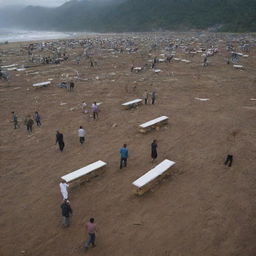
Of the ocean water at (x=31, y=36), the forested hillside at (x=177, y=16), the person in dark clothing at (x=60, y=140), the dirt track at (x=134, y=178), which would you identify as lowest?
the dirt track at (x=134, y=178)

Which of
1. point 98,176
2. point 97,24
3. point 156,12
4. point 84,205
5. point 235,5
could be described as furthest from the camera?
point 97,24

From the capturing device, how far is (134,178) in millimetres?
10109

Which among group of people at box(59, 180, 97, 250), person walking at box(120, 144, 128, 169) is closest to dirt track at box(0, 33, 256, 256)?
group of people at box(59, 180, 97, 250)

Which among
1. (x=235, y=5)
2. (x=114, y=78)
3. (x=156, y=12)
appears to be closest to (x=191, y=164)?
(x=114, y=78)

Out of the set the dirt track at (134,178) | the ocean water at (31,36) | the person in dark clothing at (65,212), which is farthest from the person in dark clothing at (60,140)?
the ocean water at (31,36)

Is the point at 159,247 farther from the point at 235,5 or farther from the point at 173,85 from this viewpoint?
the point at 235,5

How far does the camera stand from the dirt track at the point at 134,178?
23.6 feet

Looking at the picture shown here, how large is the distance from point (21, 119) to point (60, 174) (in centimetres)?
881

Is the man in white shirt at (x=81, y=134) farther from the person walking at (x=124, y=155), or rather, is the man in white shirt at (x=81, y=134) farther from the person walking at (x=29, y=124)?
the person walking at (x=29, y=124)

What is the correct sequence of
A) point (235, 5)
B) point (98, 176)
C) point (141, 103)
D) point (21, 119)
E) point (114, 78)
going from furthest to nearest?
point (235, 5) → point (114, 78) → point (141, 103) → point (21, 119) → point (98, 176)

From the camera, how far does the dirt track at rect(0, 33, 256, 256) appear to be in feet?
23.6

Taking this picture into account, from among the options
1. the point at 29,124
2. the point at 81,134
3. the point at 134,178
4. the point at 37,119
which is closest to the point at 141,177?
the point at 134,178

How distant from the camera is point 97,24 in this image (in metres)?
162

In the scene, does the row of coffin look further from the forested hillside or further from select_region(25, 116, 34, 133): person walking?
the forested hillside
